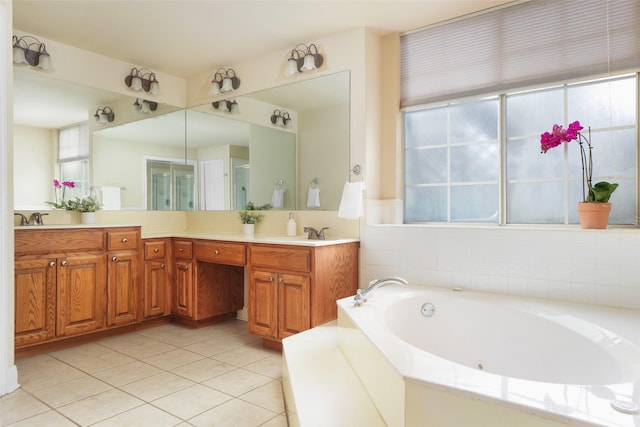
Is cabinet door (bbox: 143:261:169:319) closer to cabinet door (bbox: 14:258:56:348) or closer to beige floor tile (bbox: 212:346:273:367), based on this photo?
cabinet door (bbox: 14:258:56:348)

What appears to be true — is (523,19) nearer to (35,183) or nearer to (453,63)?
(453,63)

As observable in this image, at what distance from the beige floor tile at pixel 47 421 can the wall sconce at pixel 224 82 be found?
2877mm

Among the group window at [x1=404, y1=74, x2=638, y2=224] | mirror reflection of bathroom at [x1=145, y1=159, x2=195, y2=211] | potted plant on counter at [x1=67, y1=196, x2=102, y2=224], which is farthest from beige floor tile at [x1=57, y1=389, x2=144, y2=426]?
window at [x1=404, y1=74, x2=638, y2=224]

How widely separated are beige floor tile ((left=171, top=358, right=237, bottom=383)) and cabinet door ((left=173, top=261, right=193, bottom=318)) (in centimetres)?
85

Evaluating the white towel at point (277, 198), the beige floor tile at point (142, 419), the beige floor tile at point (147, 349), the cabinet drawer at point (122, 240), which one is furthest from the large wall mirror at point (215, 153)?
the beige floor tile at point (142, 419)

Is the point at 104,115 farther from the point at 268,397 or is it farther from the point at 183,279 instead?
the point at 268,397

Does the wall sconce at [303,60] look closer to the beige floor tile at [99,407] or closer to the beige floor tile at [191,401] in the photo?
the beige floor tile at [191,401]

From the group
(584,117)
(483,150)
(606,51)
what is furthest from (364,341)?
(606,51)

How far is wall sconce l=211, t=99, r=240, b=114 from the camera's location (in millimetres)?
3859

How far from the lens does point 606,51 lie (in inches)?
95.2

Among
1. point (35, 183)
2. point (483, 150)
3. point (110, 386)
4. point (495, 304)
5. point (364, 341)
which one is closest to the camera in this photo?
point (364, 341)

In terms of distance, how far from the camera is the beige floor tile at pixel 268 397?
2.12 m

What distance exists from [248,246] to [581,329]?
215 centimetres

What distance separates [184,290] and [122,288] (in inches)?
19.6
